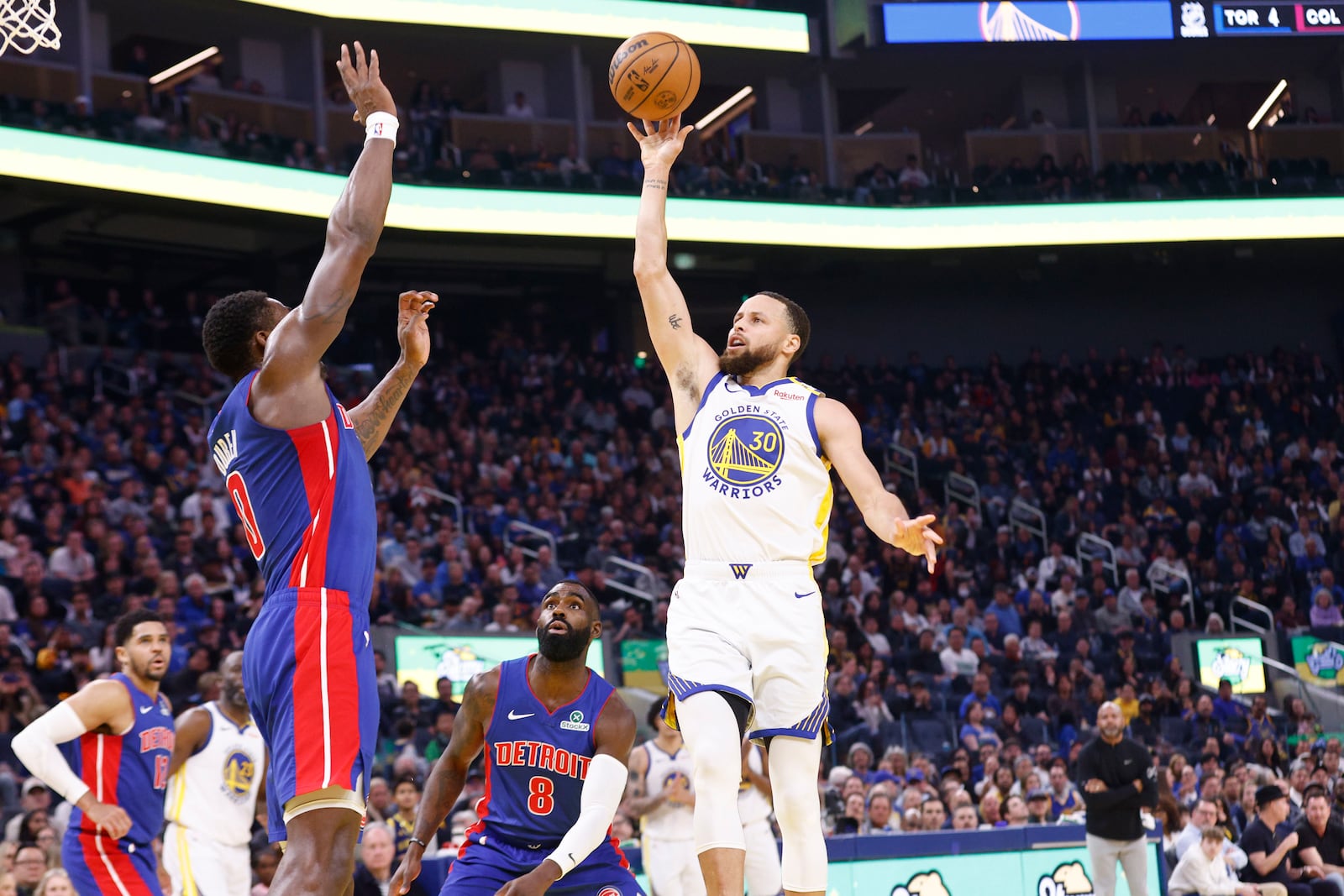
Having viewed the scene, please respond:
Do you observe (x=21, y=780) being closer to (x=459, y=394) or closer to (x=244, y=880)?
(x=244, y=880)

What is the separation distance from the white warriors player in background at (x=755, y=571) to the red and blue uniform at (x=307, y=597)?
1.29 meters

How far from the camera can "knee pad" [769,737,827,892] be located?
17.6ft

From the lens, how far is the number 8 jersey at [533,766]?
5957mm

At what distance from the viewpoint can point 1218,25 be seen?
1032 inches

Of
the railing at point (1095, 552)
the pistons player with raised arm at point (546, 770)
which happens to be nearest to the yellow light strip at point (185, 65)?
the railing at point (1095, 552)

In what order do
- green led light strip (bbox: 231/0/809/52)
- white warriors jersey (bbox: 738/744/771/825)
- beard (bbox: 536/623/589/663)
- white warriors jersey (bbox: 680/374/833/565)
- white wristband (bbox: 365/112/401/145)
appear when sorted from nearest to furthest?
white wristband (bbox: 365/112/401/145) → white warriors jersey (bbox: 680/374/833/565) → beard (bbox: 536/623/589/663) → white warriors jersey (bbox: 738/744/771/825) → green led light strip (bbox: 231/0/809/52)

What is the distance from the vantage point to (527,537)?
19.5 metres

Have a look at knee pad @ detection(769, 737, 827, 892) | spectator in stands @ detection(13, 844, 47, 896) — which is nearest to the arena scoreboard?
spectator in stands @ detection(13, 844, 47, 896)

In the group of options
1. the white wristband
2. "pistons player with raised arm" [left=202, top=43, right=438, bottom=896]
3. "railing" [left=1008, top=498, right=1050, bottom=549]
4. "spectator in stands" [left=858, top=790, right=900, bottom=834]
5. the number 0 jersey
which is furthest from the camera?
"railing" [left=1008, top=498, right=1050, bottom=549]

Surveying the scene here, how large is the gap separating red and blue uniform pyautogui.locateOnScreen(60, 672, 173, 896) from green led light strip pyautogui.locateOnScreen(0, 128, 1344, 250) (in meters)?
14.2

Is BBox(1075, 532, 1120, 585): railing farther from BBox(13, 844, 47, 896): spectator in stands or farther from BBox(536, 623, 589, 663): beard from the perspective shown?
BBox(536, 623, 589, 663): beard

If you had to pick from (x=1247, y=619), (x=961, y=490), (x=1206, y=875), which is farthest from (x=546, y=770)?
(x=961, y=490)

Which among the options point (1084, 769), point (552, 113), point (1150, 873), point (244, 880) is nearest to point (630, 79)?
point (244, 880)

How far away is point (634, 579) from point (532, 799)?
44.6 feet
